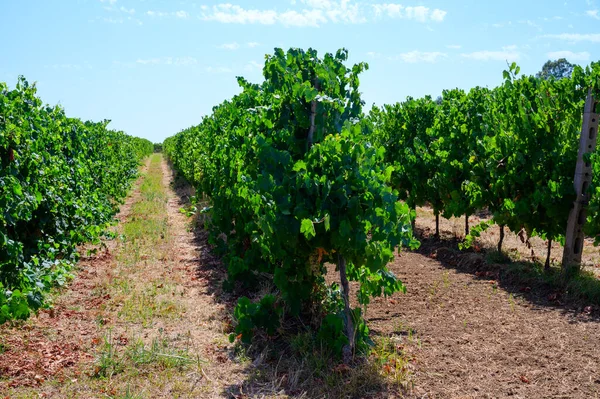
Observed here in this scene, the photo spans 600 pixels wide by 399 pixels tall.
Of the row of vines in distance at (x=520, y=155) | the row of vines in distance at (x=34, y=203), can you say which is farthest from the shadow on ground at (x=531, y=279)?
the row of vines in distance at (x=34, y=203)

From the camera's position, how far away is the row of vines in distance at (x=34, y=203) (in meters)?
5.04

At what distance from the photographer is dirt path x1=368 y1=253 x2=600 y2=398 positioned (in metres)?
4.58

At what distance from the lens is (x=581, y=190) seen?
24.1 ft

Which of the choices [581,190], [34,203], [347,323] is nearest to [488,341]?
[347,323]

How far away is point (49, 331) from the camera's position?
5.77 metres

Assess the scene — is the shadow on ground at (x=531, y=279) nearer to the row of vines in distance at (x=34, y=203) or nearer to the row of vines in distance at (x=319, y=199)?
the row of vines in distance at (x=319, y=199)

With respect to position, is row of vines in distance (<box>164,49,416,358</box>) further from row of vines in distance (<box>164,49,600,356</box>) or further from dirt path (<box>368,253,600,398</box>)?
dirt path (<box>368,253,600,398</box>)

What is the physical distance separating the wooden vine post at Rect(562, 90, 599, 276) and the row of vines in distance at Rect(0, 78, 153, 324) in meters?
6.77

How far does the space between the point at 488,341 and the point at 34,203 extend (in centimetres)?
528

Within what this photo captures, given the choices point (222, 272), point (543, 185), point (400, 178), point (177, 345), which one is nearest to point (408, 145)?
point (400, 178)

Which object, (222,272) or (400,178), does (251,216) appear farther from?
(400,178)

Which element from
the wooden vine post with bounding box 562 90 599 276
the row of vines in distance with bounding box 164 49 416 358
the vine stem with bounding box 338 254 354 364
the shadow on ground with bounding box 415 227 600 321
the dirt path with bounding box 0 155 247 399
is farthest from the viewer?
the wooden vine post with bounding box 562 90 599 276

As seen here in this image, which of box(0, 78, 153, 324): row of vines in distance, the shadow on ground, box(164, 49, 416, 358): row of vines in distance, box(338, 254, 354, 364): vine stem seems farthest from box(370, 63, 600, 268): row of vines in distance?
box(0, 78, 153, 324): row of vines in distance

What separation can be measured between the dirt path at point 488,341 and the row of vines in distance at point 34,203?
3637 millimetres
